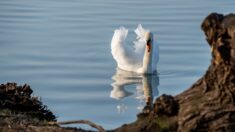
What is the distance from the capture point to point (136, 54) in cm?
1741

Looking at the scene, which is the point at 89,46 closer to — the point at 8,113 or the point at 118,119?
the point at 118,119

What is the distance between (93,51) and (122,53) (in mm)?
1208

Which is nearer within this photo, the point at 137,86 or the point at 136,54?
the point at 137,86

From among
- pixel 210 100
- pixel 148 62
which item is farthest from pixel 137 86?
pixel 210 100

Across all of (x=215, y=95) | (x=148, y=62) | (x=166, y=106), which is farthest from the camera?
(x=148, y=62)

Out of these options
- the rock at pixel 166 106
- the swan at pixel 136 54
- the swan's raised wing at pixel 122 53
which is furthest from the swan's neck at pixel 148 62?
the rock at pixel 166 106

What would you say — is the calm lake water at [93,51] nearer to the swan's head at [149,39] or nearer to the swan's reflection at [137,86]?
the swan's reflection at [137,86]

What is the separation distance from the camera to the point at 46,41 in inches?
630

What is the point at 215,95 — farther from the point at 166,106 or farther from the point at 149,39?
the point at 149,39

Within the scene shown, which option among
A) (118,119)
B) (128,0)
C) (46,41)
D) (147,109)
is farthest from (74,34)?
(147,109)

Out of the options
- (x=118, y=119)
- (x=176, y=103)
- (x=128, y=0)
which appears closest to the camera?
(x=176, y=103)

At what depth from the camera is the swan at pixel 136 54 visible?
50.9 feet

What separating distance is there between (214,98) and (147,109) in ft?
2.21

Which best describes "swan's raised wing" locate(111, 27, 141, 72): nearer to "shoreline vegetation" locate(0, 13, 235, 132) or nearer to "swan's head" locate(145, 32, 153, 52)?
"swan's head" locate(145, 32, 153, 52)
